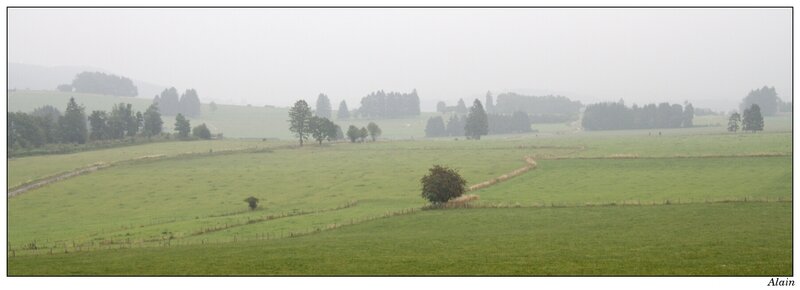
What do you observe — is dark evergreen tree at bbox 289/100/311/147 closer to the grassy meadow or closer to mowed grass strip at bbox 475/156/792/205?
the grassy meadow

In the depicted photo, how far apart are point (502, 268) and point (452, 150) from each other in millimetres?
97524

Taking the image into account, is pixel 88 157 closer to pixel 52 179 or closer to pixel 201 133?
pixel 52 179

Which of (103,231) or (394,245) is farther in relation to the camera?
(103,231)

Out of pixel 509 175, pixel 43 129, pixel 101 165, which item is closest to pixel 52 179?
pixel 101 165

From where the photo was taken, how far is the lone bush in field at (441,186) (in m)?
63.9

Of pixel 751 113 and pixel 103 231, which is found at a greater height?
pixel 751 113

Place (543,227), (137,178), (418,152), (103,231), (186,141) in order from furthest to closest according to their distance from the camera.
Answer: (186,141) < (418,152) < (137,178) < (103,231) < (543,227)

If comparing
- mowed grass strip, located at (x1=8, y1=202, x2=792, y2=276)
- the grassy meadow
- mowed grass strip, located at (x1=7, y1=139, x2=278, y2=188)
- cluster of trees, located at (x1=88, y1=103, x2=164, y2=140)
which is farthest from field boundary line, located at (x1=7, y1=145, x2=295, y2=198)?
mowed grass strip, located at (x1=8, y1=202, x2=792, y2=276)

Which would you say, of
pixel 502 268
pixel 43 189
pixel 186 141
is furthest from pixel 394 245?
pixel 186 141

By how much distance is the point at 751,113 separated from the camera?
522 feet

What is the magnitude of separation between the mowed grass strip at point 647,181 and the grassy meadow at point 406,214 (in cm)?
25

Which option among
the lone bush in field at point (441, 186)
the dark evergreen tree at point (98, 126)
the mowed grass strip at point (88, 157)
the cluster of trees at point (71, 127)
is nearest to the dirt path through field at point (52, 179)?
the mowed grass strip at point (88, 157)
